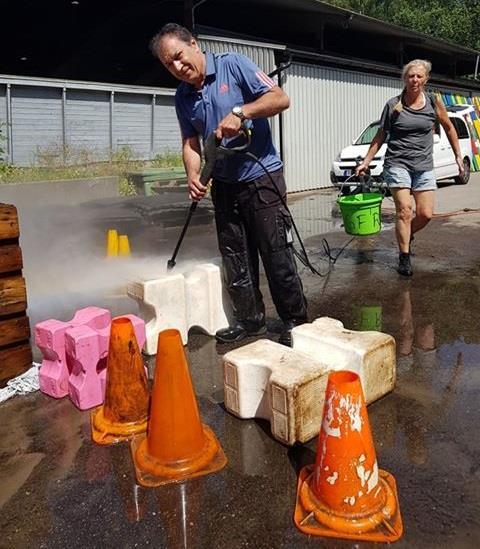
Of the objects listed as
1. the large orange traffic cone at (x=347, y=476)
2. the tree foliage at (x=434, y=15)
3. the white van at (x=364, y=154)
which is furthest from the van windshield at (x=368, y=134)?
the tree foliage at (x=434, y=15)

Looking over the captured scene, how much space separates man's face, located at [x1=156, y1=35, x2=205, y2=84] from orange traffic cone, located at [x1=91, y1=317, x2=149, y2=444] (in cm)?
167

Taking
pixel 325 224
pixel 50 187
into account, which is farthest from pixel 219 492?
pixel 50 187

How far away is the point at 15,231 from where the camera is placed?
323cm

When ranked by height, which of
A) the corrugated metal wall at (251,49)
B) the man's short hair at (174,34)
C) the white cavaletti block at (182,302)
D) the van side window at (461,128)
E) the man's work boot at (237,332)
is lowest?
the man's work boot at (237,332)

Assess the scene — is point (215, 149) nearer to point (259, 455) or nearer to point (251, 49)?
point (259, 455)

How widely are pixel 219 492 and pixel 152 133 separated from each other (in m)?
12.5

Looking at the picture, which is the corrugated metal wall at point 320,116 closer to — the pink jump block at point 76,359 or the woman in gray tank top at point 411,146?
the woman in gray tank top at point 411,146

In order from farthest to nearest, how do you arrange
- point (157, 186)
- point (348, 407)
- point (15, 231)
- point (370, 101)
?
point (370, 101)
point (157, 186)
point (15, 231)
point (348, 407)

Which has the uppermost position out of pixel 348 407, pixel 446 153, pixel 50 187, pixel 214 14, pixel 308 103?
pixel 214 14

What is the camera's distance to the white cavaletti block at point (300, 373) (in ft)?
8.17

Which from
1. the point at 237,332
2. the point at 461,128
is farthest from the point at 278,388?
the point at 461,128

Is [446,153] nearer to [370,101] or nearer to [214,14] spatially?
[370,101]

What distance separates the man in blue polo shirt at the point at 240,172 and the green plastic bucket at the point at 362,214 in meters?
2.07

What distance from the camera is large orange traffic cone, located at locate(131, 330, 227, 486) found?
7.82 feet
